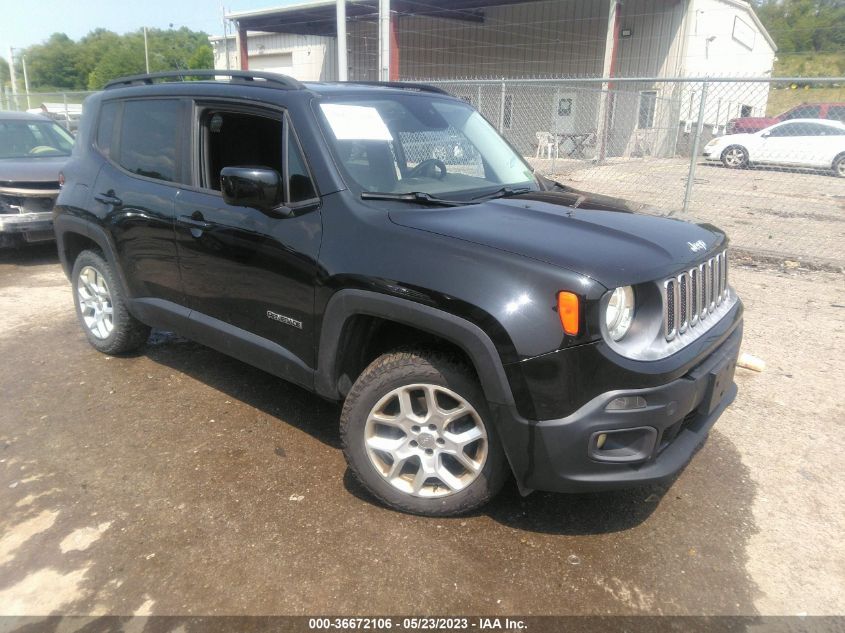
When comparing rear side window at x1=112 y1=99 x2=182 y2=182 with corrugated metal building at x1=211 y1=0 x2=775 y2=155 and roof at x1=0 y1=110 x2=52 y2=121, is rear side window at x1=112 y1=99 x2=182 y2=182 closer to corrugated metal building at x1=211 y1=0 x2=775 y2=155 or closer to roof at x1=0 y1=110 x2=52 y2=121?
roof at x1=0 y1=110 x2=52 y2=121

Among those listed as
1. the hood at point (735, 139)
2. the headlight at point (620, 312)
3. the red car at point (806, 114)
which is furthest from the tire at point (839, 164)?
the headlight at point (620, 312)

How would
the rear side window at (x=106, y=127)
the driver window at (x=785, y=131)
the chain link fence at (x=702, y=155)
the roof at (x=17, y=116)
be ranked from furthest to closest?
1. the driver window at (x=785, y=131)
2. the chain link fence at (x=702, y=155)
3. the roof at (x=17, y=116)
4. the rear side window at (x=106, y=127)

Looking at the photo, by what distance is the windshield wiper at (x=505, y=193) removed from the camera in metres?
3.36

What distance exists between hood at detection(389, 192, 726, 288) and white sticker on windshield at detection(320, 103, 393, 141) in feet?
2.04

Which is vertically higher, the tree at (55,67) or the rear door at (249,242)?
the tree at (55,67)

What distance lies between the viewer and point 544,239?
8.61 feet

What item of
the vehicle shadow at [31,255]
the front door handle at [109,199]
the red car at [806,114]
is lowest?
the vehicle shadow at [31,255]

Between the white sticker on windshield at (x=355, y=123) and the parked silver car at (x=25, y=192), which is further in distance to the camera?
the parked silver car at (x=25, y=192)

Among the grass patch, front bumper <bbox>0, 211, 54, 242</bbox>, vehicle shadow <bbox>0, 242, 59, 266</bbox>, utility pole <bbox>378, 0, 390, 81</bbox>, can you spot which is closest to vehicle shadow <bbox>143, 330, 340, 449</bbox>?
front bumper <bbox>0, 211, 54, 242</bbox>

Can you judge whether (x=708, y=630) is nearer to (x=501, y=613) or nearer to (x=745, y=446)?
(x=501, y=613)

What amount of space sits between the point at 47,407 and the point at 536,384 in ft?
10.6

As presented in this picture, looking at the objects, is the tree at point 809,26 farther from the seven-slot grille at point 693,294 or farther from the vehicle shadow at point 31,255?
the seven-slot grille at point 693,294

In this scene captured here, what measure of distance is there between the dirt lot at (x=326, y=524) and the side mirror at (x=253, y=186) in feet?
4.45

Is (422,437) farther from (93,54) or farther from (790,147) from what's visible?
(93,54)
